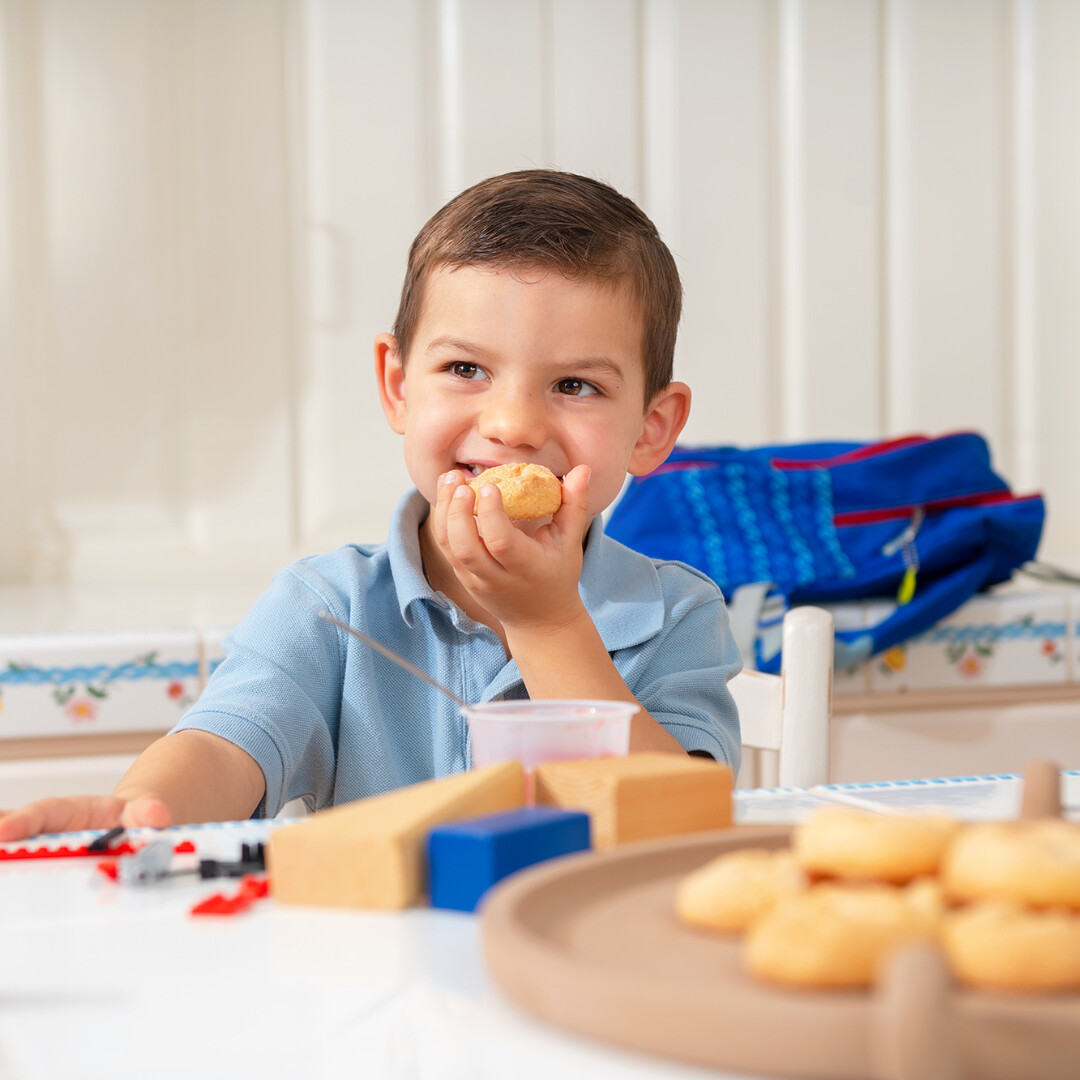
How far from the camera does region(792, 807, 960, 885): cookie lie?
1.31 feet

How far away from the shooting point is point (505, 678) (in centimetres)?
93

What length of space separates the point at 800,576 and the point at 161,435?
1126 millimetres

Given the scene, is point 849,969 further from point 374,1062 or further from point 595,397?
point 595,397

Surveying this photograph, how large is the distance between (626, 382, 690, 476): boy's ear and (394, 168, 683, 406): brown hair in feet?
0.07

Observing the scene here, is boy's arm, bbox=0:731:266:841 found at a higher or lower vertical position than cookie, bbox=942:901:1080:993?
lower

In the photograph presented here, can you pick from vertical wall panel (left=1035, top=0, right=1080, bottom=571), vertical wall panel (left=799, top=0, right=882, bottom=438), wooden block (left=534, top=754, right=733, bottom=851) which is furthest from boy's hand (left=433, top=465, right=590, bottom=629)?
vertical wall panel (left=1035, top=0, right=1080, bottom=571)

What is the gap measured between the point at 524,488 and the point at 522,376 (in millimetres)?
107

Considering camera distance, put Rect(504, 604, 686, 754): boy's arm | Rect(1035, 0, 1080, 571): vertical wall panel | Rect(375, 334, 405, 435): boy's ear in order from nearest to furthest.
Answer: Rect(504, 604, 686, 754): boy's arm, Rect(375, 334, 405, 435): boy's ear, Rect(1035, 0, 1080, 571): vertical wall panel

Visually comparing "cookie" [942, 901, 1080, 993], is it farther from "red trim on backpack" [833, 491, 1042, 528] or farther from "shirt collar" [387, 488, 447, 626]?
"red trim on backpack" [833, 491, 1042, 528]

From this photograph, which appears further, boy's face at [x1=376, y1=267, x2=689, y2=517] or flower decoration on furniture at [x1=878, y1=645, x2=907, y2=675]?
flower decoration on furniture at [x1=878, y1=645, x2=907, y2=675]

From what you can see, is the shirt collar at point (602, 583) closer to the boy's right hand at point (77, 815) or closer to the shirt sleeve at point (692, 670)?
the shirt sleeve at point (692, 670)

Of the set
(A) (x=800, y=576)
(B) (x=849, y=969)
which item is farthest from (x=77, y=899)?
(A) (x=800, y=576)

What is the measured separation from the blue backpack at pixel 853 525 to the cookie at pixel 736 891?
1255mm

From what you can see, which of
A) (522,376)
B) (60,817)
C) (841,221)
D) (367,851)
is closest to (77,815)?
(60,817)
